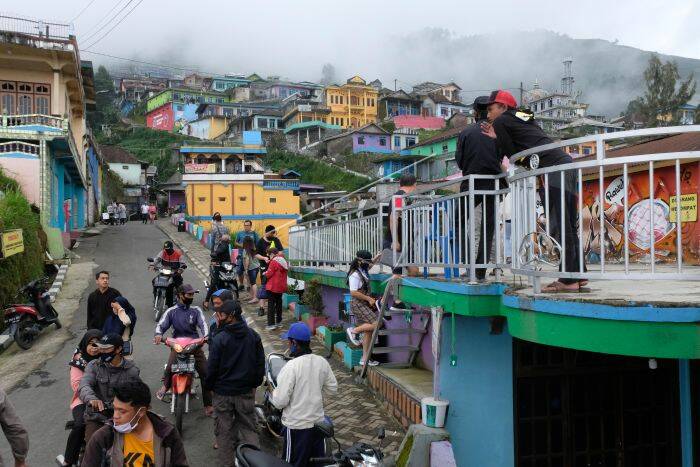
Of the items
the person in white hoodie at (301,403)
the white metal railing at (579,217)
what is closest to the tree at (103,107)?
the person in white hoodie at (301,403)

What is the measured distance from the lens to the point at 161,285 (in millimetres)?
12133

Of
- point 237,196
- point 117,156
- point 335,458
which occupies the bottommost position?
point 335,458

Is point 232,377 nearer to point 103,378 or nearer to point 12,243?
point 103,378

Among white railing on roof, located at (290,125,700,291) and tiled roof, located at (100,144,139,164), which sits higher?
tiled roof, located at (100,144,139,164)

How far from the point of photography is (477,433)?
5.41m

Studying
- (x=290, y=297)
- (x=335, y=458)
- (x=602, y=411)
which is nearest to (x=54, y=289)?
(x=290, y=297)

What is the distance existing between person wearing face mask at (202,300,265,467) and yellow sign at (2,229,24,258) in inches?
339

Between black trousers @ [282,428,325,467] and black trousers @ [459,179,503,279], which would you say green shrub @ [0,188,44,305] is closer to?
black trousers @ [282,428,325,467]

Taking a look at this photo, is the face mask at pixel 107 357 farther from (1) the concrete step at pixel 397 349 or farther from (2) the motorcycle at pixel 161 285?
(2) the motorcycle at pixel 161 285

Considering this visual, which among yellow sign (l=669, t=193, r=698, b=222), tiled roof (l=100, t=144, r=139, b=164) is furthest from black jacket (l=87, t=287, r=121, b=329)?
tiled roof (l=100, t=144, r=139, b=164)

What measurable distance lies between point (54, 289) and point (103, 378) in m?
11.1

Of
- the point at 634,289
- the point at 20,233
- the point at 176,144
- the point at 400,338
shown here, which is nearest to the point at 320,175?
the point at 176,144

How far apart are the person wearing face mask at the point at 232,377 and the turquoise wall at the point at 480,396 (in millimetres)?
1985

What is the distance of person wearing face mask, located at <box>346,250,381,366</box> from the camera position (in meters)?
7.55
